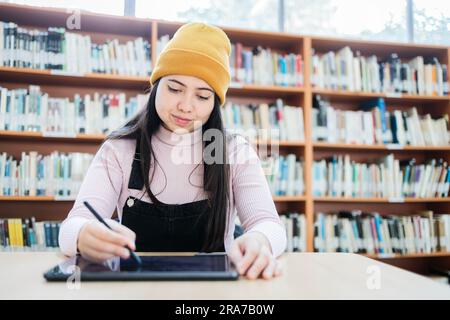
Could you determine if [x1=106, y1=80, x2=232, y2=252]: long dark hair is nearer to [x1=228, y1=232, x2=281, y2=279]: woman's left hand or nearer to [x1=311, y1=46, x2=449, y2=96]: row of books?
[x1=228, y1=232, x2=281, y2=279]: woman's left hand

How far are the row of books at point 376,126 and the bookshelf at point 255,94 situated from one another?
7 cm

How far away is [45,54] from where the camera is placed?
7.61 feet

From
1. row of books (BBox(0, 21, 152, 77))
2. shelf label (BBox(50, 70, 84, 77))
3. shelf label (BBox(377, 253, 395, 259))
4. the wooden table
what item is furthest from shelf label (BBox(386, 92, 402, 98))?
the wooden table

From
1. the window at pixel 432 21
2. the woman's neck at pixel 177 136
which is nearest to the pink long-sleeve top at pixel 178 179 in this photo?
the woman's neck at pixel 177 136

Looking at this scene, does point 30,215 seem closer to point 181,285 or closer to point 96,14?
point 96,14

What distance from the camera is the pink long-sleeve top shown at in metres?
0.98

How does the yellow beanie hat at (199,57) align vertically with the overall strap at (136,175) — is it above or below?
above

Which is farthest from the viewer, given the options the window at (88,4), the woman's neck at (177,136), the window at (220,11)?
the window at (220,11)

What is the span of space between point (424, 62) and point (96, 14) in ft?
8.39

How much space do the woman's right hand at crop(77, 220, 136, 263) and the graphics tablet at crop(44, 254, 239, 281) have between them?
0.02 metres

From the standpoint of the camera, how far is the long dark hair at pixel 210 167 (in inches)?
41.8

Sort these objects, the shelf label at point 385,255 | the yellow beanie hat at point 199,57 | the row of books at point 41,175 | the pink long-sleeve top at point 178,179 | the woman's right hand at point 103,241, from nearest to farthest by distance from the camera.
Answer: the woman's right hand at point 103,241 < the pink long-sleeve top at point 178,179 < the yellow beanie hat at point 199,57 < the row of books at point 41,175 < the shelf label at point 385,255

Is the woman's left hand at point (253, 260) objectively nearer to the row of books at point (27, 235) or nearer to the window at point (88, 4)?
the row of books at point (27, 235)
